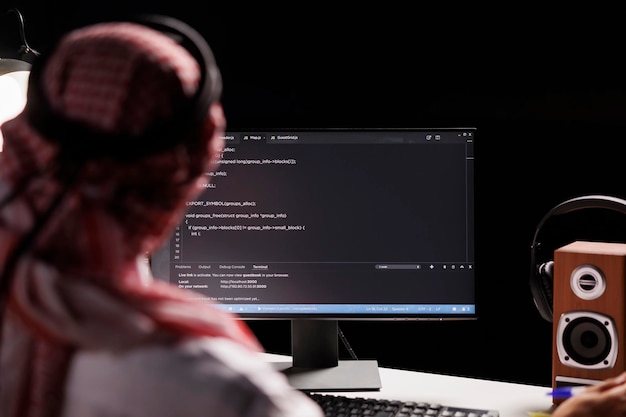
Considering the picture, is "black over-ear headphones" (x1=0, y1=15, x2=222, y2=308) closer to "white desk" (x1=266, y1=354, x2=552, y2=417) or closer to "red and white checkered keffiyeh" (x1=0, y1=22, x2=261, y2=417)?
"red and white checkered keffiyeh" (x1=0, y1=22, x2=261, y2=417)

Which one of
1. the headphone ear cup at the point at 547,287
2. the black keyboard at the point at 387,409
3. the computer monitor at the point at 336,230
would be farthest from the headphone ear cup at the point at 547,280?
the black keyboard at the point at 387,409

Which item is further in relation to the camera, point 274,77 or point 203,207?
point 274,77

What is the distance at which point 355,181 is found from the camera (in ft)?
5.03

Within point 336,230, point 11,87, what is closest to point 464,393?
point 336,230

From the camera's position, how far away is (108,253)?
26.4 inches

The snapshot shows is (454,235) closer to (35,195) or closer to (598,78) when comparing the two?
(598,78)

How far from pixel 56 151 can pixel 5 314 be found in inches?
5.7

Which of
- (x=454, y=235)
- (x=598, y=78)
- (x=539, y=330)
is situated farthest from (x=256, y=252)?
(x=598, y=78)

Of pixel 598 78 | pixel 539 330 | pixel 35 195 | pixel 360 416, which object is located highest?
pixel 598 78

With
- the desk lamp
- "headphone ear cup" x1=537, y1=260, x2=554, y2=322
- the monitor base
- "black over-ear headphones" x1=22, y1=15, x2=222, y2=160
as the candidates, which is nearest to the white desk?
the monitor base

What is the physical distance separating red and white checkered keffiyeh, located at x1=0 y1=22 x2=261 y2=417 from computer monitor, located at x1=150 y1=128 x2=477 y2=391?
32.7 inches

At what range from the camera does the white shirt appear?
65 centimetres

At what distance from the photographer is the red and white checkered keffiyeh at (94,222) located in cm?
65

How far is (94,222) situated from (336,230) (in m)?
0.89
